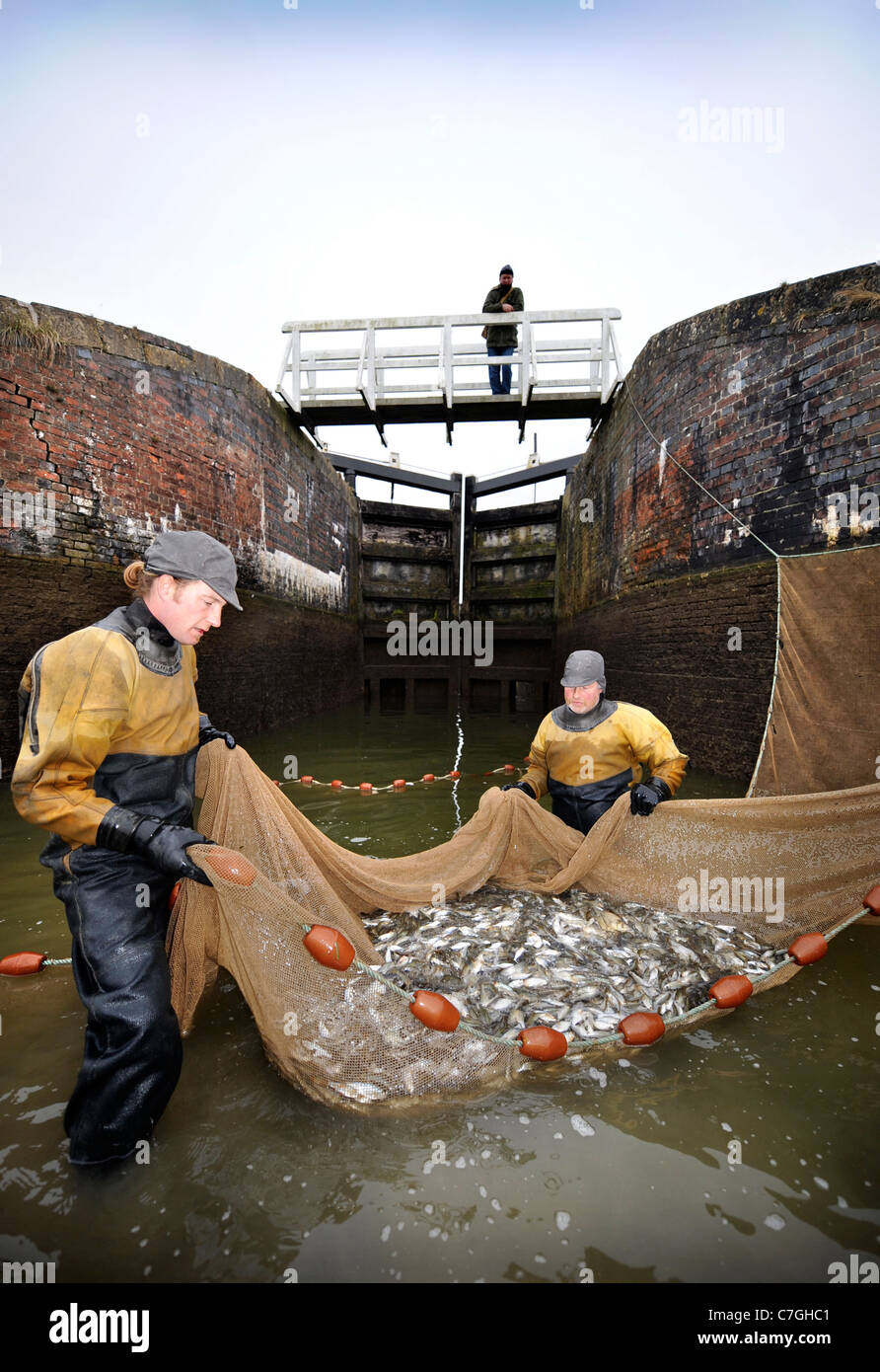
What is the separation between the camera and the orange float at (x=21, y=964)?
354cm

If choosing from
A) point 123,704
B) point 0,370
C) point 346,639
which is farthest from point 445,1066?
point 346,639

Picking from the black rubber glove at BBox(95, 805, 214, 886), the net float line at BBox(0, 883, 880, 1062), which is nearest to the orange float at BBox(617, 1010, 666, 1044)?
the net float line at BBox(0, 883, 880, 1062)

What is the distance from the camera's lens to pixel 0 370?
703 cm

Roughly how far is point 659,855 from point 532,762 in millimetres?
1279

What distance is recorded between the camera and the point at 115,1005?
2.21m

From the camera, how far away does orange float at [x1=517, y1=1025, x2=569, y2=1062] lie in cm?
267

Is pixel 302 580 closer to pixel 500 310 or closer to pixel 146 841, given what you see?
pixel 500 310

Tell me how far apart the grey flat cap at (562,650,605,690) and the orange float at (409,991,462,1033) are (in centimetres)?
253

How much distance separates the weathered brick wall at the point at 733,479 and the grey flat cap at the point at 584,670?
12.3ft

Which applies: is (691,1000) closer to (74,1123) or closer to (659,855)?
(659,855)

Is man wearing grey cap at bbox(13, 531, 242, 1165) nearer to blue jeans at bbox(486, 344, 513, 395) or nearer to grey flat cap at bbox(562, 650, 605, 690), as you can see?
grey flat cap at bbox(562, 650, 605, 690)

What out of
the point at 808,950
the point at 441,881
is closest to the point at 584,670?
the point at 441,881

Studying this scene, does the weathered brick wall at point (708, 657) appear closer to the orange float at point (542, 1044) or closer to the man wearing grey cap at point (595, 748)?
the man wearing grey cap at point (595, 748)

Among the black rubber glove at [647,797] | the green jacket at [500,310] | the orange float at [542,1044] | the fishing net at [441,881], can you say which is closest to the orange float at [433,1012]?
the fishing net at [441,881]
